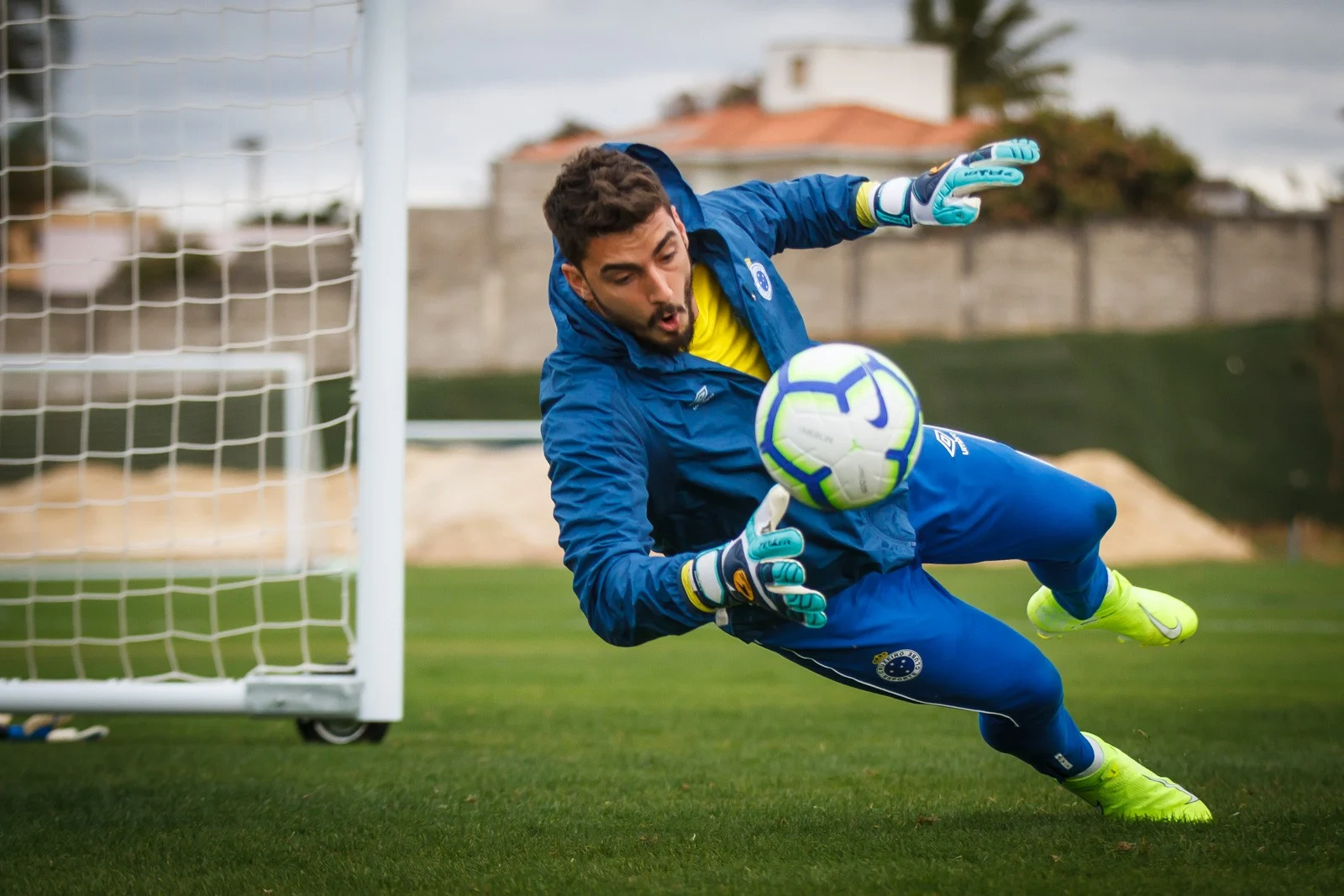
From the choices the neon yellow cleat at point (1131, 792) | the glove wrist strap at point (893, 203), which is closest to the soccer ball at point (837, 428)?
the glove wrist strap at point (893, 203)

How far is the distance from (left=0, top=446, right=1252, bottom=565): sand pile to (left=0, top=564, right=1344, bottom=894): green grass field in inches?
490

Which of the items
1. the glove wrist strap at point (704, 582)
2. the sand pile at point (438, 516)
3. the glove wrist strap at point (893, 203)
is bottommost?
the sand pile at point (438, 516)

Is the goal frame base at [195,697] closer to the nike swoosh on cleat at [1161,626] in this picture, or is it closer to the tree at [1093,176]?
the nike swoosh on cleat at [1161,626]

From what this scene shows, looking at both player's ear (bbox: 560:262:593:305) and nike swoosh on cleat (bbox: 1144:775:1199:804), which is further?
nike swoosh on cleat (bbox: 1144:775:1199:804)

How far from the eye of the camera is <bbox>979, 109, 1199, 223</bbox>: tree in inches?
1556

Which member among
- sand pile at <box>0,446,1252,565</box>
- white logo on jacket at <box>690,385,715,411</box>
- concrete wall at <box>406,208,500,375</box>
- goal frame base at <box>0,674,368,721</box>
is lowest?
sand pile at <box>0,446,1252,565</box>

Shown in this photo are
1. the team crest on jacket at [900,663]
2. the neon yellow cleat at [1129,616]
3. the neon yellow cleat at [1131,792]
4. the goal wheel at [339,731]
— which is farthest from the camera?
the goal wheel at [339,731]

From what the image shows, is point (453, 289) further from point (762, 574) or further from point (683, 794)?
point (762, 574)

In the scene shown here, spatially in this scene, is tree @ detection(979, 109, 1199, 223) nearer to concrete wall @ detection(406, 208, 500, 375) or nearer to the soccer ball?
concrete wall @ detection(406, 208, 500, 375)

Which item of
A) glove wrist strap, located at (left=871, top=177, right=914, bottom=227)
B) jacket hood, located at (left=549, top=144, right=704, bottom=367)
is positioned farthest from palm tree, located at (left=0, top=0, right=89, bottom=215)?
glove wrist strap, located at (left=871, top=177, right=914, bottom=227)

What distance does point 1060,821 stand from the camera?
4633mm

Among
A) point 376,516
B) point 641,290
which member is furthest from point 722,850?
point 376,516

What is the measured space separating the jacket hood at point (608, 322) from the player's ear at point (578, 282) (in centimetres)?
4

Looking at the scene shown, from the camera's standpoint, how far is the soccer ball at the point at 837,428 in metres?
3.50
